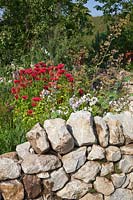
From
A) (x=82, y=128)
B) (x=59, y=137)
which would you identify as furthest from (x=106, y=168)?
(x=59, y=137)

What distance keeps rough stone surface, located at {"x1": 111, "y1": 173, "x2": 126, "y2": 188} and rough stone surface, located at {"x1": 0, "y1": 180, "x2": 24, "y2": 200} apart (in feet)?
2.96

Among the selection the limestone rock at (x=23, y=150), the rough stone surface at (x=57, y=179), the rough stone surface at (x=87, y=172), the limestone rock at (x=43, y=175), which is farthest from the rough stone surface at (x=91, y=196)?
the limestone rock at (x=23, y=150)

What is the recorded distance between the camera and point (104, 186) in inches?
157

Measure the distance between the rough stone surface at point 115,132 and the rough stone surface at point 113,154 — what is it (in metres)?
0.06

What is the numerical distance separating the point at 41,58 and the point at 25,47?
1742 mm

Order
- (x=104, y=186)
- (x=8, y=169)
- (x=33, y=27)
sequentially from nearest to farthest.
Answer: (x=8, y=169) → (x=104, y=186) → (x=33, y=27)

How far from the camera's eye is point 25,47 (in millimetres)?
9719

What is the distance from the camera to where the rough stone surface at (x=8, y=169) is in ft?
12.0

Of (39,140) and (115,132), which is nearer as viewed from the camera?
(39,140)

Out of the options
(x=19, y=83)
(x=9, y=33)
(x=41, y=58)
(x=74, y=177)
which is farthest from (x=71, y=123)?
(x=9, y=33)

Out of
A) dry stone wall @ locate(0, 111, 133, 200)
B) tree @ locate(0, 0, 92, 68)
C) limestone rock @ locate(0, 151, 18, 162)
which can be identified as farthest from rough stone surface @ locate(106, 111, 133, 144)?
tree @ locate(0, 0, 92, 68)

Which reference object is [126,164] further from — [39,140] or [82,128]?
[39,140]

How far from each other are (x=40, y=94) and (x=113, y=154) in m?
1.72

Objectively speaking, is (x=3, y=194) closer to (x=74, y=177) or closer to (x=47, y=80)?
(x=74, y=177)
